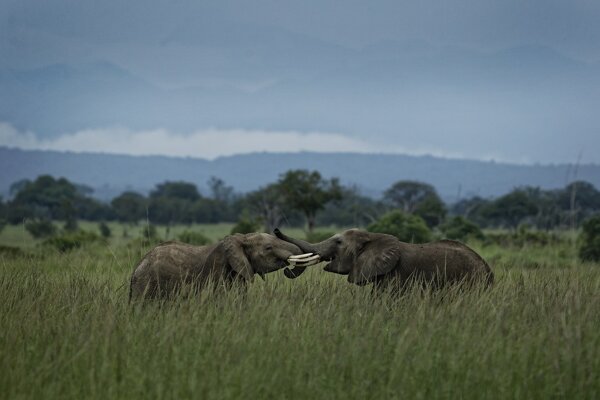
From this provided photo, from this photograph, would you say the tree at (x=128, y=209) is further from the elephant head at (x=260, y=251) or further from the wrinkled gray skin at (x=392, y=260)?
the elephant head at (x=260, y=251)

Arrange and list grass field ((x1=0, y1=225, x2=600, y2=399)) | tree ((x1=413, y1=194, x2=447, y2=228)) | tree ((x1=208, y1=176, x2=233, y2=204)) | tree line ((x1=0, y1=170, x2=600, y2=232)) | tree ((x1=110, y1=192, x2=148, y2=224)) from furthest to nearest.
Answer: tree ((x1=208, y1=176, x2=233, y2=204)) < tree ((x1=110, y1=192, x2=148, y2=224)) < tree line ((x1=0, y1=170, x2=600, y2=232)) < tree ((x1=413, y1=194, x2=447, y2=228)) < grass field ((x1=0, y1=225, x2=600, y2=399))

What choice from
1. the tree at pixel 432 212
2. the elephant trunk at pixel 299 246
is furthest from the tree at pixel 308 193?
the elephant trunk at pixel 299 246

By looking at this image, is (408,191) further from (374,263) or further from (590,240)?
(374,263)

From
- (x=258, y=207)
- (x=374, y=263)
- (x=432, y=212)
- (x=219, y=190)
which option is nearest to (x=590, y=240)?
(x=374, y=263)

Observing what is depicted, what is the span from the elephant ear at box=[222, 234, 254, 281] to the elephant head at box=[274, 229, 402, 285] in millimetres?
839

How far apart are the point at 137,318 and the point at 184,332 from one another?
968 millimetres

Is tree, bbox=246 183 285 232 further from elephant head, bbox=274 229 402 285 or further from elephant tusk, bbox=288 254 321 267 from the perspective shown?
elephant tusk, bbox=288 254 321 267

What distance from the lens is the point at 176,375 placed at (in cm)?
782

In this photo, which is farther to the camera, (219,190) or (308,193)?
(219,190)

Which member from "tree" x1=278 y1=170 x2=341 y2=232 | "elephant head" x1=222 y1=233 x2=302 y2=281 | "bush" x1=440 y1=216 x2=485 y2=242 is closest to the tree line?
"tree" x1=278 y1=170 x2=341 y2=232

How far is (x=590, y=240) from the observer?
32.2 m

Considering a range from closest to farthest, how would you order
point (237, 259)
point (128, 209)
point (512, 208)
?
point (237, 259) → point (512, 208) → point (128, 209)

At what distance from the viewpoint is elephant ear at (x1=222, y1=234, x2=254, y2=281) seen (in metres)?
11.0

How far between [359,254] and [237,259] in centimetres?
175
